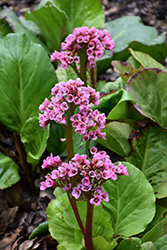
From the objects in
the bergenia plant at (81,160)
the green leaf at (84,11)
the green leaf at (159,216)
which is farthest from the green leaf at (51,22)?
the green leaf at (159,216)

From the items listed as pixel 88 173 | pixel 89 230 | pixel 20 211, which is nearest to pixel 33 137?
pixel 20 211

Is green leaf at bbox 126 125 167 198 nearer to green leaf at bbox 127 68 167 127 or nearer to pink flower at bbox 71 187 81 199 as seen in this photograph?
green leaf at bbox 127 68 167 127

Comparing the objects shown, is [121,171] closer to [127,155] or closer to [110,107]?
[127,155]

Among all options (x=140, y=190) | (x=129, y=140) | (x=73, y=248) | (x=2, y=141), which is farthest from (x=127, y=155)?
(x=2, y=141)

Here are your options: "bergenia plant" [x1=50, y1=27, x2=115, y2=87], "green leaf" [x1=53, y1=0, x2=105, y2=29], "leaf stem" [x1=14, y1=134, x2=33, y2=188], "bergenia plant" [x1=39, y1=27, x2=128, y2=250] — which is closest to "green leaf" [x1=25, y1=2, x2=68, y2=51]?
"green leaf" [x1=53, y1=0, x2=105, y2=29]

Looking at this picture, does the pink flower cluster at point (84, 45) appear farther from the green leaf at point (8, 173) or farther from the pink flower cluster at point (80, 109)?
the green leaf at point (8, 173)

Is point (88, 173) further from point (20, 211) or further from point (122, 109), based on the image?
point (20, 211)
